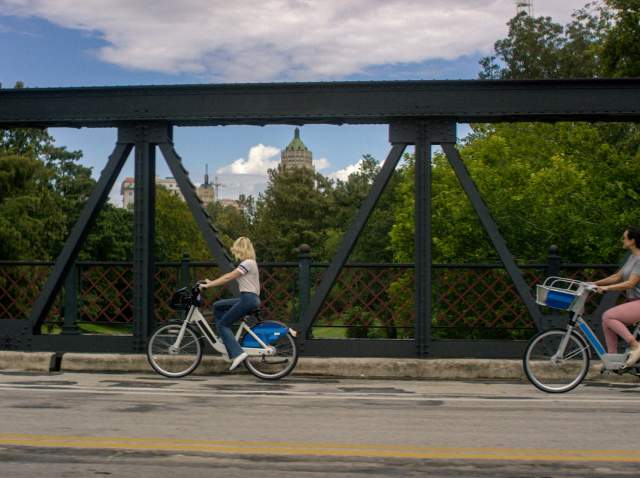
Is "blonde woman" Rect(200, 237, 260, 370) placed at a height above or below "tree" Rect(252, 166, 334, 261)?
below

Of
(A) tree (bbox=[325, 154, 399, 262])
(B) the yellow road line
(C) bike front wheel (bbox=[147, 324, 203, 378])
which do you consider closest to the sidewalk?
(C) bike front wheel (bbox=[147, 324, 203, 378])

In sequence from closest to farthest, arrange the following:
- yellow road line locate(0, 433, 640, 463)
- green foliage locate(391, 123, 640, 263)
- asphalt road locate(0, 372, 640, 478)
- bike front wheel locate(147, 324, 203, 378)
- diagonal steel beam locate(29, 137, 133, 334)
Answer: asphalt road locate(0, 372, 640, 478) → yellow road line locate(0, 433, 640, 463) → bike front wheel locate(147, 324, 203, 378) → diagonal steel beam locate(29, 137, 133, 334) → green foliage locate(391, 123, 640, 263)

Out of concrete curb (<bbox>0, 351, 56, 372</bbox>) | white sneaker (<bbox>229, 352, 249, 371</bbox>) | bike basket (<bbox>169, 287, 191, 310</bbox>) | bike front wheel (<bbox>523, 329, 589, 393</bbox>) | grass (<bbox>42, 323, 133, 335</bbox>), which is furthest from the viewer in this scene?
grass (<bbox>42, 323, 133, 335</bbox>)

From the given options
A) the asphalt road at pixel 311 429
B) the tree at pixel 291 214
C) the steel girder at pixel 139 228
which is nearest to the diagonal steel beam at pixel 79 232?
the steel girder at pixel 139 228

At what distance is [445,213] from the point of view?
3759 cm

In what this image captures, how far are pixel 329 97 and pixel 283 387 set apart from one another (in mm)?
3536

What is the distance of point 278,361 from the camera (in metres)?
10.5

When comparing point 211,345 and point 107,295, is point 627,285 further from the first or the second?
point 107,295

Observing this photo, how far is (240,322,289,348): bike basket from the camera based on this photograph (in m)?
10.5

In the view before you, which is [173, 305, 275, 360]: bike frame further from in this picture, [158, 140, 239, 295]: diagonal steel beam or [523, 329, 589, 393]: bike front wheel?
[523, 329, 589, 393]: bike front wheel

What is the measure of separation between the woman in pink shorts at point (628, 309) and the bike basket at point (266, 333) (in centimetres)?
351

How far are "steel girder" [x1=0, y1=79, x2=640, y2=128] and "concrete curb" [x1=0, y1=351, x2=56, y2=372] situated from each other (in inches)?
114

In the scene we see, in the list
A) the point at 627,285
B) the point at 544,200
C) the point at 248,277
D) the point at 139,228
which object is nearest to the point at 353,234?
the point at 248,277

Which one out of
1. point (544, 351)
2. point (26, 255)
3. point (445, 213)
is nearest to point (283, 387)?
point (544, 351)
